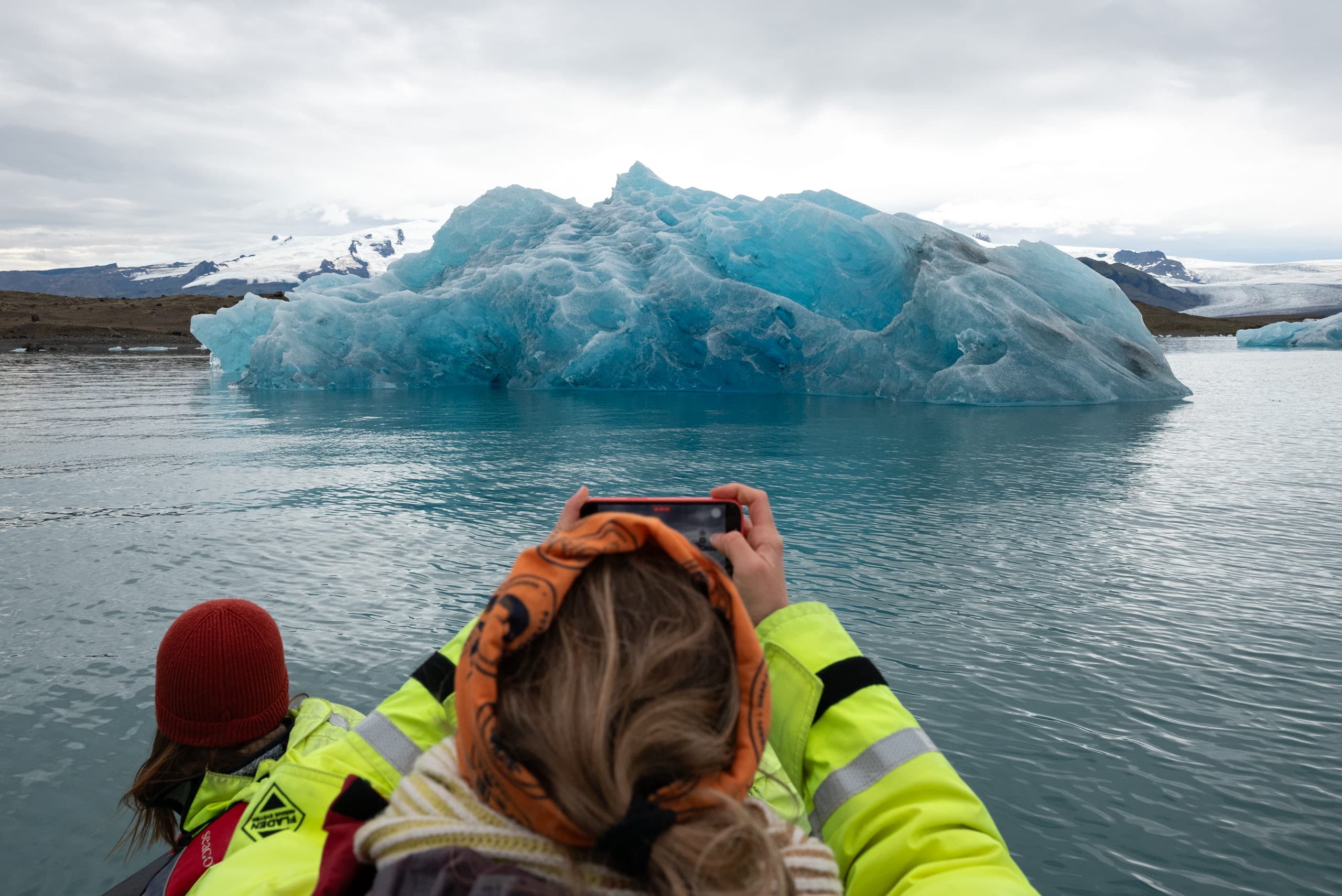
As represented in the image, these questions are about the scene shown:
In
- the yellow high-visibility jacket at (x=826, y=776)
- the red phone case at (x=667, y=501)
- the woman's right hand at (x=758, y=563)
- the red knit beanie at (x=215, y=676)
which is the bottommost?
the red knit beanie at (x=215, y=676)

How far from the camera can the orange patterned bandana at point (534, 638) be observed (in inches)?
Result: 26.2

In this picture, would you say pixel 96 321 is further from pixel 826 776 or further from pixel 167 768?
pixel 826 776

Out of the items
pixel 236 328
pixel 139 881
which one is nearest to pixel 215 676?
pixel 139 881

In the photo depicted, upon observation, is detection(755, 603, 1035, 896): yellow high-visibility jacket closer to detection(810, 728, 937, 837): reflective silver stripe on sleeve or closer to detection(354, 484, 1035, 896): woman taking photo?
detection(810, 728, 937, 837): reflective silver stripe on sleeve

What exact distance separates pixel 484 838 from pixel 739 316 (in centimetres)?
1667

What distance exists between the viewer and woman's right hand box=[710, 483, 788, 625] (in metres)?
1.16

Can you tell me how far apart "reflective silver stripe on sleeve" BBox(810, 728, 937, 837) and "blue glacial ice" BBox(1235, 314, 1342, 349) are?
45.9m

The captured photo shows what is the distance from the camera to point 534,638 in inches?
28.1

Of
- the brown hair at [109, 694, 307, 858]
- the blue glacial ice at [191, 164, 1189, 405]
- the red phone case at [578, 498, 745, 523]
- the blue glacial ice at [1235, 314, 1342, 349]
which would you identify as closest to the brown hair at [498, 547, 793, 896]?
the red phone case at [578, 498, 745, 523]

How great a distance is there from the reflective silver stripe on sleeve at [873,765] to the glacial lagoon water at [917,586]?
1.79 m

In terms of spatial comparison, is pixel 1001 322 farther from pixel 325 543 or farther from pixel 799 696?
pixel 799 696

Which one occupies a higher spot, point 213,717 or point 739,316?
point 739,316

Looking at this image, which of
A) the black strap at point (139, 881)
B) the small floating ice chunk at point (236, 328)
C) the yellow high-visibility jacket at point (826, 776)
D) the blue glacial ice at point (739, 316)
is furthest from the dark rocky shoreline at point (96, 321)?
the yellow high-visibility jacket at point (826, 776)

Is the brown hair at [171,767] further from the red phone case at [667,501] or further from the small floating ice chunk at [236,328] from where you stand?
the small floating ice chunk at [236,328]
